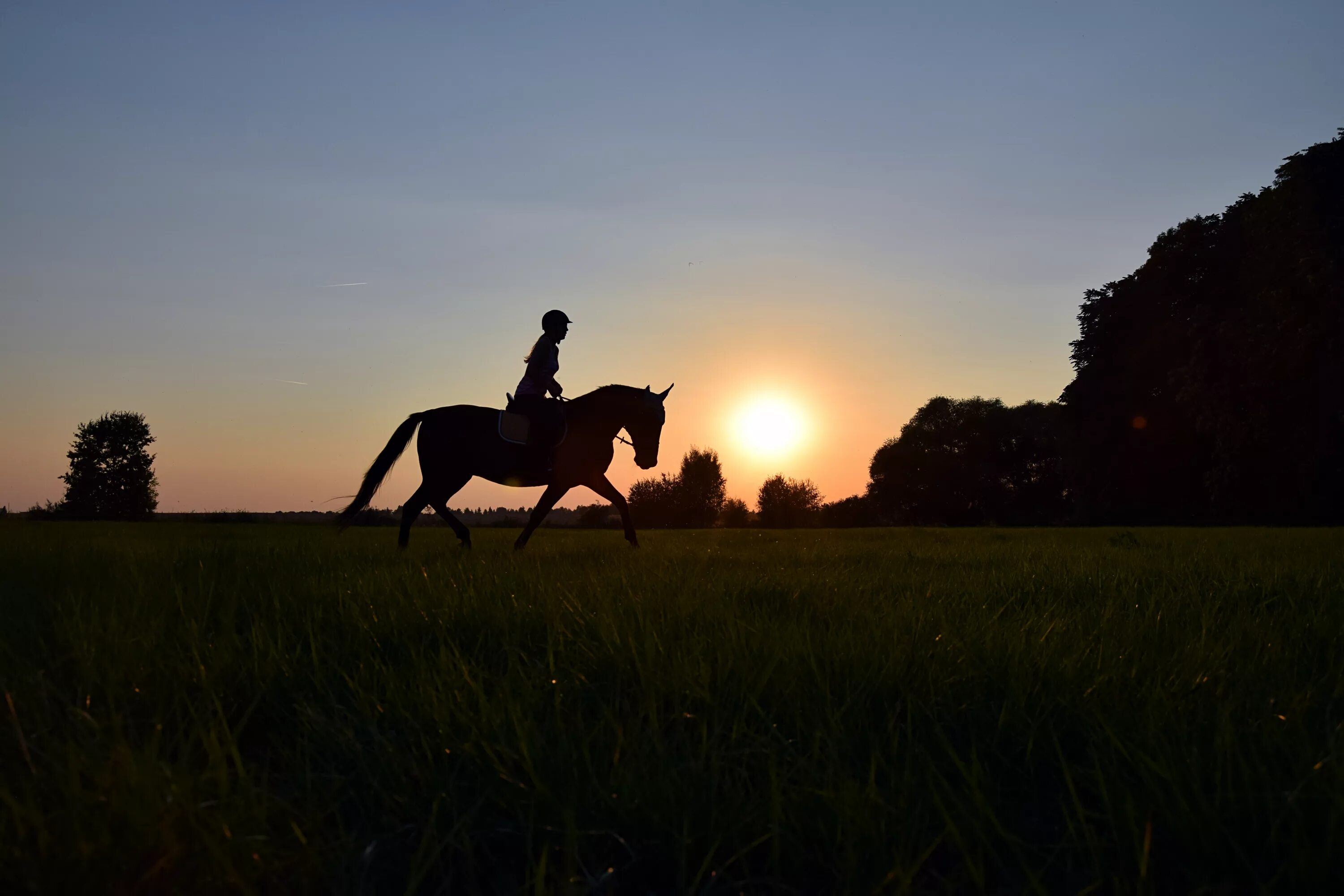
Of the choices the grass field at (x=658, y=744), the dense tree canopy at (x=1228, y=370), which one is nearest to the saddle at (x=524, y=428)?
the grass field at (x=658, y=744)

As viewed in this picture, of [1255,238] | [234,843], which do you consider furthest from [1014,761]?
[1255,238]

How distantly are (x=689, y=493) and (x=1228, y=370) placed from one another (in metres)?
35.4

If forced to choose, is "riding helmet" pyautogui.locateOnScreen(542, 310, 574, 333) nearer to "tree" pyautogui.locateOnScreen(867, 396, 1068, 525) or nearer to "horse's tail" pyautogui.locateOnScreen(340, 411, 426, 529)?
"horse's tail" pyautogui.locateOnScreen(340, 411, 426, 529)

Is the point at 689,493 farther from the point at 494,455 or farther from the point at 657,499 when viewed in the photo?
the point at 494,455

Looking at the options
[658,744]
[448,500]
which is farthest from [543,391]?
[658,744]

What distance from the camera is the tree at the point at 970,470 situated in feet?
184

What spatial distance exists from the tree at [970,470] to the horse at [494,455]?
47347 millimetres

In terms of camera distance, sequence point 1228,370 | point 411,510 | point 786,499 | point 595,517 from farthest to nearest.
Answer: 1. point 786,499
2. point 595,517
3. point 1228,370
4. point 411,510

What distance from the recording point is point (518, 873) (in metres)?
1.71

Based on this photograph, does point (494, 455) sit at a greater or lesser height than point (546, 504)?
greater

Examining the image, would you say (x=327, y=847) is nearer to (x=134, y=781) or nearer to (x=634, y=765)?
(x=134, y=781)

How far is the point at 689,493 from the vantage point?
59344mm

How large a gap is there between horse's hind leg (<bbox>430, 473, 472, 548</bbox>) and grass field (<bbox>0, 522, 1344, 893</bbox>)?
16.7 ft

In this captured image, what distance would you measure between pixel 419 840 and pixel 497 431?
8557 millimetres
